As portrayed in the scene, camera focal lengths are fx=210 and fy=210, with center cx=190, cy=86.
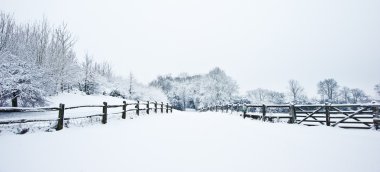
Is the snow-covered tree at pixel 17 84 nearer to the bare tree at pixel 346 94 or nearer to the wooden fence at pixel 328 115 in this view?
the wooden fence at pixel 328 115

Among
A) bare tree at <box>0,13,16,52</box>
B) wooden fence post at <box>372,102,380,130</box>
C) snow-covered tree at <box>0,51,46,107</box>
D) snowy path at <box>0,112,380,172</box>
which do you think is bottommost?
snowy path at <box>0,112,380,172</box>

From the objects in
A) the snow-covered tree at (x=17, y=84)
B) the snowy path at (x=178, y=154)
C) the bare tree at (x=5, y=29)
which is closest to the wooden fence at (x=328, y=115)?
the snowy path at (x=178, y=154)

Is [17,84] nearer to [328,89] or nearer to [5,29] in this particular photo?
[5,29]

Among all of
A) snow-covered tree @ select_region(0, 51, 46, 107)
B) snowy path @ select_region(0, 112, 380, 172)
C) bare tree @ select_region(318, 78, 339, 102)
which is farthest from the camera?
bare tree @ select_region(318, 78, 339, 102)

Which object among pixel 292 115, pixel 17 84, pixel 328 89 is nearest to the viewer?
pixel 17 84

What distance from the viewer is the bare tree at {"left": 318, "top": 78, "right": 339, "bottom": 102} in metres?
72.4

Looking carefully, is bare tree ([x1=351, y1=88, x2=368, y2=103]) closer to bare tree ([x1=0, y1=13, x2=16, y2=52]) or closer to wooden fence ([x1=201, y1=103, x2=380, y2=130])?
wooden fence ([x1=201, y1=103, x2=380, y2=130])

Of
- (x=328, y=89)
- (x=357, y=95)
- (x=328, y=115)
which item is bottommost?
(x=328, y=115)

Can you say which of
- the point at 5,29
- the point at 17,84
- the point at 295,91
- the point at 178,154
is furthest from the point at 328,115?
the point at 295,91

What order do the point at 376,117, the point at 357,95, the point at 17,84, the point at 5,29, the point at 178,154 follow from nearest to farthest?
1. the point at 178,154
2. the point at 376,117
3. the point at 17,84
4. the point at 5,29
5. the point at 357,95

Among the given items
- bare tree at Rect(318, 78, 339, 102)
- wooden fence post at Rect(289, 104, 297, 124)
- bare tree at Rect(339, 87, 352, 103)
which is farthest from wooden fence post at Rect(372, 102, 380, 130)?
bare tree at Rect(339, 87, 352, 103)

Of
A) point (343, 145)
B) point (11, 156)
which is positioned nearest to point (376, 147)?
point (343, 145)

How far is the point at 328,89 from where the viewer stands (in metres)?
73.5

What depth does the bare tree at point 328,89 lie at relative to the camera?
2852 inches
